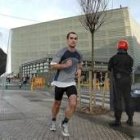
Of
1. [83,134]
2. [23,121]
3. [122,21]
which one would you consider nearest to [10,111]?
[23,121]

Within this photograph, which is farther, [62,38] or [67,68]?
[62,38]

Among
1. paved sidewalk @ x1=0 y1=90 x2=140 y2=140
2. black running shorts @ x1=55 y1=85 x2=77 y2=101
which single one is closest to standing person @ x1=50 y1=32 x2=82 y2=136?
black running shorts @ x1=55 y1=85 x2=77 y2=101

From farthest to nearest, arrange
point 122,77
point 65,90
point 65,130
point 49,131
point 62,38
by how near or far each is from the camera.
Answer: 1. point 62,38
2. point 122,77
3. point 49,131
4. point 65,90
5. point 65,130

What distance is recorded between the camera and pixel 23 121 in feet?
32.4

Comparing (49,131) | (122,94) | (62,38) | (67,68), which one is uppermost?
(62,38)

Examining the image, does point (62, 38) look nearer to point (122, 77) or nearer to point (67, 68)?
point (122, 77)

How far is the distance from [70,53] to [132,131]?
196cm

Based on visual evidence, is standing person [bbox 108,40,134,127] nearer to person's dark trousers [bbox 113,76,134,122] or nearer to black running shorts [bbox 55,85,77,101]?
person's dark trousers [bbox 113,76,134,122]

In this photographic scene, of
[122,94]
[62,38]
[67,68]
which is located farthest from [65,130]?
[62,38]

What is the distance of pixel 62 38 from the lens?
376 ft

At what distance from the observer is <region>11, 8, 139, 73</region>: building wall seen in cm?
10431

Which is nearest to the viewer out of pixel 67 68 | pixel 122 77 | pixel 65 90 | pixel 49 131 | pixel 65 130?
pixel 65 130

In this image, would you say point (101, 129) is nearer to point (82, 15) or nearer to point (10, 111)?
point (10, 111)

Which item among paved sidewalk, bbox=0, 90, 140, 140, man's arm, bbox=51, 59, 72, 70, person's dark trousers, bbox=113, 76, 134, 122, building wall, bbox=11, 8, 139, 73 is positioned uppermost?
building wall, bbox=11, 8, 139, 73
